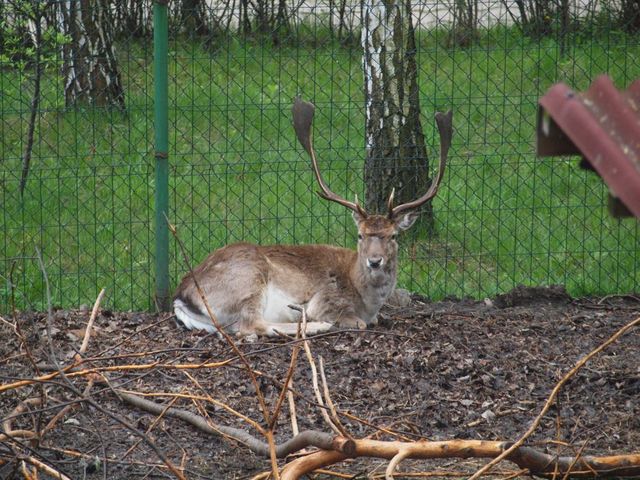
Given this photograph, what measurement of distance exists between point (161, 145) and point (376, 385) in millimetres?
2758

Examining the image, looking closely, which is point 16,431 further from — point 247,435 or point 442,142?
point 442,142

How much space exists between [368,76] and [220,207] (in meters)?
1.88

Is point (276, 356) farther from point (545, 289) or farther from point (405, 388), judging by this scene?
point (545, 289)

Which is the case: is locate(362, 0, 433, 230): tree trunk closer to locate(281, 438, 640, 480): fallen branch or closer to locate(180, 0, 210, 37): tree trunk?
locate(180, 0, 210, 37): tree trunk

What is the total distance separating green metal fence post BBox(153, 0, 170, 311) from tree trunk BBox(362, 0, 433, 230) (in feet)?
5.38

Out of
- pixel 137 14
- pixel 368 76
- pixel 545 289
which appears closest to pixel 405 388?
pixel 545 289

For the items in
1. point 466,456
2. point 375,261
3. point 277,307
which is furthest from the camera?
point 277,307

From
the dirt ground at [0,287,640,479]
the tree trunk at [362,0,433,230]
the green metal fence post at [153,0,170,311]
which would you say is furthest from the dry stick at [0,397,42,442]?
the tree trunk at [362,0,433,230]

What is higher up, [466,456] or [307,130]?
[307,130]

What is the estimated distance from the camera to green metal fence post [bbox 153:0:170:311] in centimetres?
838

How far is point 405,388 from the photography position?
6824 mm

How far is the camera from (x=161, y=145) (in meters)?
8.46

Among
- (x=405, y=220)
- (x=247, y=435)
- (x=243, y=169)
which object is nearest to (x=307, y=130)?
(x=243, y=169)

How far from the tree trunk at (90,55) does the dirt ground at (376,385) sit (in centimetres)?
197
